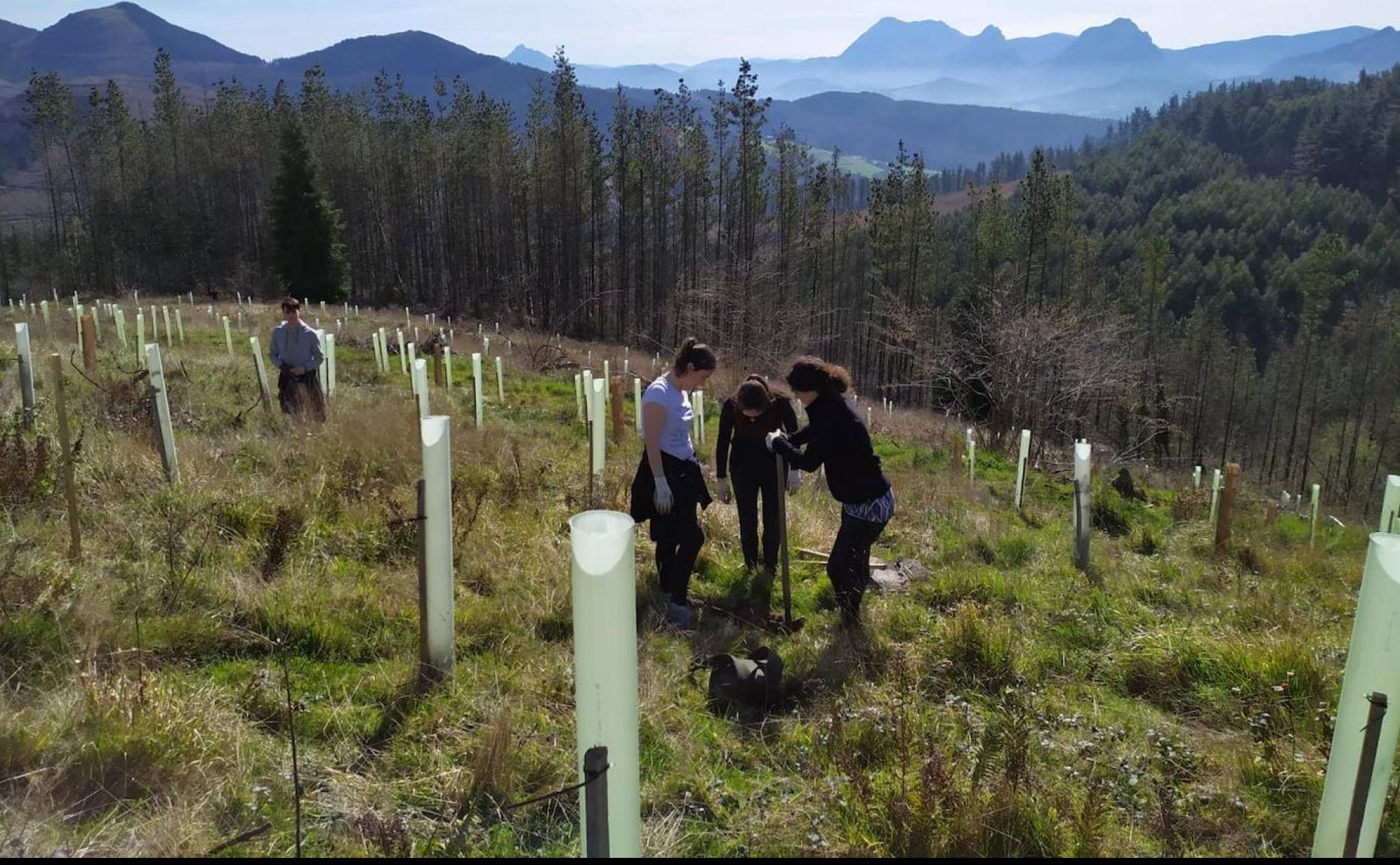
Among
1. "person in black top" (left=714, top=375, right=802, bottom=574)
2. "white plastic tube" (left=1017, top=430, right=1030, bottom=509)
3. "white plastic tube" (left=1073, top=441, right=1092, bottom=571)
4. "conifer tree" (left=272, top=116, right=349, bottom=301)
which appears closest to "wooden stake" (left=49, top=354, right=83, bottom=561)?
"person in black top" (left=714, top=375, right=802, bottom=574)

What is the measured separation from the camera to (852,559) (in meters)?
5.11

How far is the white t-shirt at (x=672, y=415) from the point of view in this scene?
16.6 feet

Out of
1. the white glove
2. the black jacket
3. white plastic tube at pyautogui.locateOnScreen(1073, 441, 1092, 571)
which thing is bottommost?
white plastic tube at pyautogui.locateOnScreen(1073, 441, 1092, 571)

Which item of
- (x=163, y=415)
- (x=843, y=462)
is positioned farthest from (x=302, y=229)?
(x=843, y=462)

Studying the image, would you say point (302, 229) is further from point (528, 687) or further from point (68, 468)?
point (528, 687)

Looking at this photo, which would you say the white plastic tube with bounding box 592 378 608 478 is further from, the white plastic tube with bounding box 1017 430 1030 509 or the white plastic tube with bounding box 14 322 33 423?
the white plastic tube with bounding box 1017 430 1030 509

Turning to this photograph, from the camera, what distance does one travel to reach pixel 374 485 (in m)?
6.08

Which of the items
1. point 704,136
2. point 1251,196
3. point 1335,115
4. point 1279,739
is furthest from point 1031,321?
point 1335,115

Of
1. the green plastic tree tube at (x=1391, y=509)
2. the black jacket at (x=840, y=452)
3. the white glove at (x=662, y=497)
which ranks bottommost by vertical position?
the green plastic tree tube at (x=1391, y=509)

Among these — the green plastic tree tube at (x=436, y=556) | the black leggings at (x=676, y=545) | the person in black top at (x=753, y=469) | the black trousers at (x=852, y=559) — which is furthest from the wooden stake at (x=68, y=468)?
the black trousers at (x=852, y=559)

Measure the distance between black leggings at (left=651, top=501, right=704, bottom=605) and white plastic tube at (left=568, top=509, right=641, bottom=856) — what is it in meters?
2.83

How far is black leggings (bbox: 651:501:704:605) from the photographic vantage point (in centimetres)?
494

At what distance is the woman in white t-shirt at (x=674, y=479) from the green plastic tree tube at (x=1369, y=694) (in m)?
3.08

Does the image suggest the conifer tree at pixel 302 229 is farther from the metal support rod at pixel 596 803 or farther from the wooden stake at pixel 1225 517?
the metal support rod at pixel 596 803
